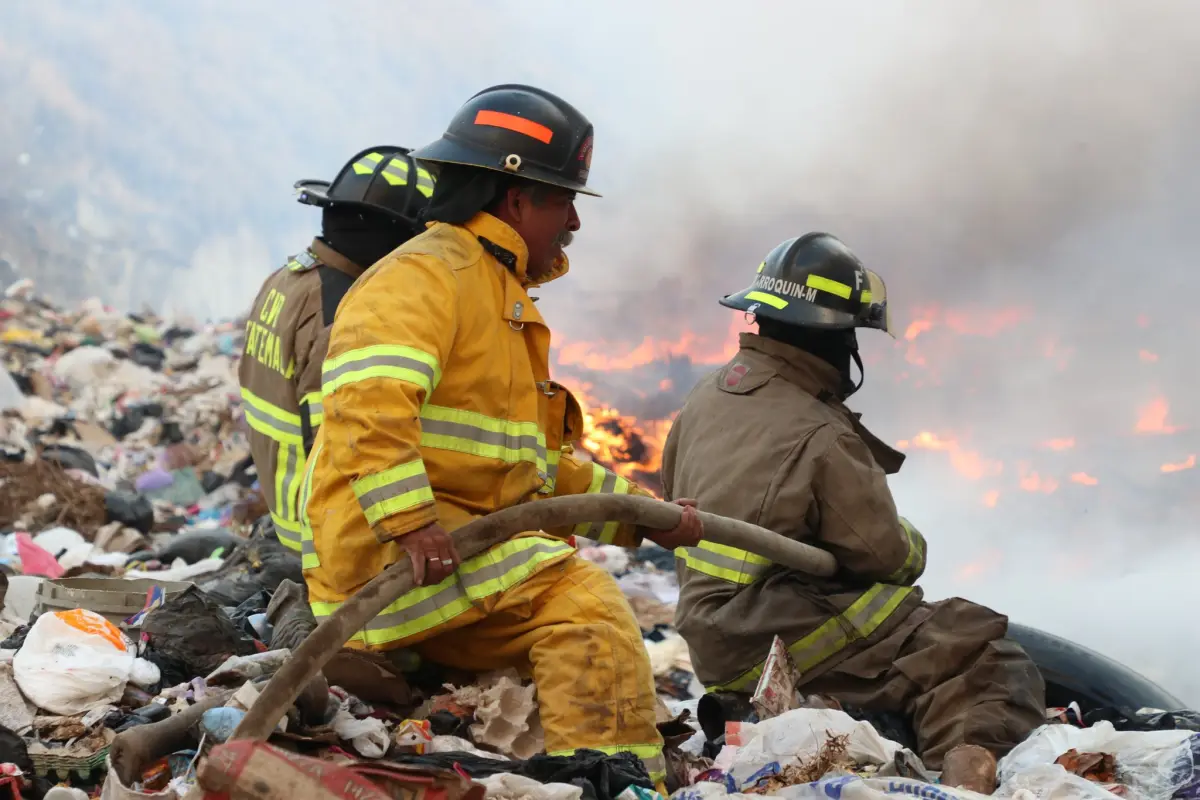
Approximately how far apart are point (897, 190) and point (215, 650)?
21.5 ft

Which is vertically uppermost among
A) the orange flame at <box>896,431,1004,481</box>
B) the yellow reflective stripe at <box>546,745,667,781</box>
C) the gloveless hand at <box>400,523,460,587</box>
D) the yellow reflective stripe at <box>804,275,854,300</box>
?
the orange flame at <box>896,431,1004,481</box>

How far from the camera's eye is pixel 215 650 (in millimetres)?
3404

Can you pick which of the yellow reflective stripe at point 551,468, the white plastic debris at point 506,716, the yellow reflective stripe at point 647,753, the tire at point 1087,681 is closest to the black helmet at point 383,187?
the yellow reflective stripe at point 551,468

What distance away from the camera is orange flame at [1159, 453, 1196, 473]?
6.88 metres

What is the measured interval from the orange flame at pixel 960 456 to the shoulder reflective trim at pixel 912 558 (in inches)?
159

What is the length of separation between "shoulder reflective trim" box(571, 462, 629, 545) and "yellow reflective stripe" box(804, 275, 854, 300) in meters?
0.99

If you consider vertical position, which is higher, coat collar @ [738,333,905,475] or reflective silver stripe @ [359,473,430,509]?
coat collar @ [738,333,905,475]

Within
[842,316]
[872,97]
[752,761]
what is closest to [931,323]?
[872,97]

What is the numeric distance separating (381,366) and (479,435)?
0.37m

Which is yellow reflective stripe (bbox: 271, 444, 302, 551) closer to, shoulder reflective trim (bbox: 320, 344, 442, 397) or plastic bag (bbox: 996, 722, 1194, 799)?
shoulder reflective trim (bbox: 320, 344, 442, 397)

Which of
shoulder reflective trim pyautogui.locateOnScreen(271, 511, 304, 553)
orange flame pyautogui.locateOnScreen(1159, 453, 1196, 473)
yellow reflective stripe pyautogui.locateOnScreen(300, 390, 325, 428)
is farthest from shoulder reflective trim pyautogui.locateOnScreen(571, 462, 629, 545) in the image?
orange flame pyautogui.locateOnScreen(1159, 453, 1196, 473)

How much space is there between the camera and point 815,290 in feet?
12.8

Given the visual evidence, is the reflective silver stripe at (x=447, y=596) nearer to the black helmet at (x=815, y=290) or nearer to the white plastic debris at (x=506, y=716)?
the white plastic debris at (x=506, y=716)

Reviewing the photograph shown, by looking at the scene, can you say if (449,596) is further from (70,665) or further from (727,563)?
(727,563)
